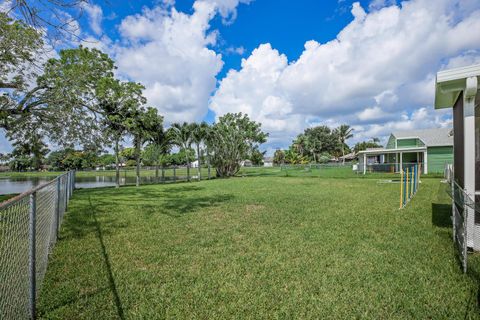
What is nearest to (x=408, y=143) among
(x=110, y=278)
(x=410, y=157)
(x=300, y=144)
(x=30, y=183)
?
(x=410, y=157)

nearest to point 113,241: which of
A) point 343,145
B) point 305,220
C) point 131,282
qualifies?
point 131,282

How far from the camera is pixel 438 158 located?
23.1 metres

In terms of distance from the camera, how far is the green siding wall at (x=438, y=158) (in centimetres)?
2291

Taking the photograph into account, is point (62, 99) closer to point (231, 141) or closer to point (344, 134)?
point (231, 141)

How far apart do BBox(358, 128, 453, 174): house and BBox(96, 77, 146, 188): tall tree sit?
1869 cm

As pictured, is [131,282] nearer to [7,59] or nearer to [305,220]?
[305,220]

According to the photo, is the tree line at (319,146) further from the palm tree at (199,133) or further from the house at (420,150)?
the palm tree at (199,133)

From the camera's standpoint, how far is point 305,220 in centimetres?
665

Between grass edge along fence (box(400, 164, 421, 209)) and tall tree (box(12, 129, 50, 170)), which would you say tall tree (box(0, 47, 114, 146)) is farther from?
grass edge along fence (box(400, 164, 421, 209))

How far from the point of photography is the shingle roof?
907 inches

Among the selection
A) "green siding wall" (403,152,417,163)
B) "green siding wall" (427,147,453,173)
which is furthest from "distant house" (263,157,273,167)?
"green siding wall" (427,147,453,173)

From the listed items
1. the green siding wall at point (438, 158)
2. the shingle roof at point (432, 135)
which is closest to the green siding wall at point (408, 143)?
the shingle roof at point (432, 135)

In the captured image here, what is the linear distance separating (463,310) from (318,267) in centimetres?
156

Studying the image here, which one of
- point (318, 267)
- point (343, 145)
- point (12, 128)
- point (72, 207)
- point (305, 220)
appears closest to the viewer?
point (318, 267)
